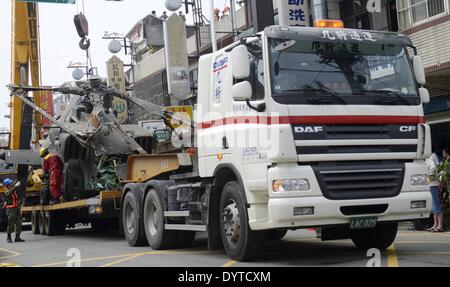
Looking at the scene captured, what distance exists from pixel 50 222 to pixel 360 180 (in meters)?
10.8

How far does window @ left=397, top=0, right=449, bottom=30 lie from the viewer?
15625mm

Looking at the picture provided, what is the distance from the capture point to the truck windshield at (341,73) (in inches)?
303

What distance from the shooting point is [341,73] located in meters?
7.96

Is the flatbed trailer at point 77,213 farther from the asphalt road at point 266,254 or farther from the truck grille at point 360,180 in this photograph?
the truck grille at point 360,180

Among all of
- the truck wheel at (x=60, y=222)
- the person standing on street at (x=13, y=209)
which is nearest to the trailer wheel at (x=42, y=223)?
the truck wheel at (x=60, y=222)

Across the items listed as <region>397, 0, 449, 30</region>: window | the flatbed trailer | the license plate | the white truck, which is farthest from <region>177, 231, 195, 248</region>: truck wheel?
<region>397, 0, 449, 30</region>: window

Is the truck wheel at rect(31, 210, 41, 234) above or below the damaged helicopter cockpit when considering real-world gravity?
below

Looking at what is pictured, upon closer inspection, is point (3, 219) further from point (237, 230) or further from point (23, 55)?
point (237, 230)

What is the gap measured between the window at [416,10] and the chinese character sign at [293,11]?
125 inches

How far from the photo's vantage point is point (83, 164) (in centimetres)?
1466

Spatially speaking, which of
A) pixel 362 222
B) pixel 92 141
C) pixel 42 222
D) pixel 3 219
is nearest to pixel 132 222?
pixel 92 141

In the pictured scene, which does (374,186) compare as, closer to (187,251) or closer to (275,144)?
(275,144)

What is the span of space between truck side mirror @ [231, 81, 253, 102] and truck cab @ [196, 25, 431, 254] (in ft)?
0.04

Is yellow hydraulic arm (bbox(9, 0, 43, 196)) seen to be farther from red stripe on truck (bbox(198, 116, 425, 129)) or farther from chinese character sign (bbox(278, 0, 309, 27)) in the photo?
red stripe on truck (bbox(198, 116, 425, 129))
